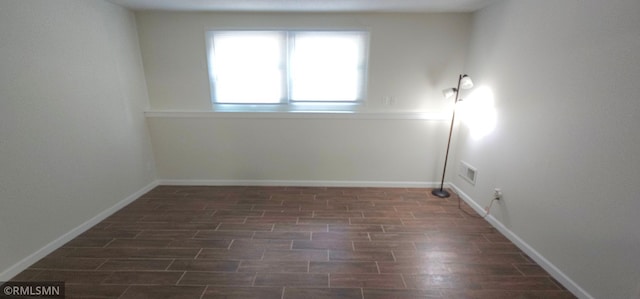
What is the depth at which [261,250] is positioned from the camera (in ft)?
7.09

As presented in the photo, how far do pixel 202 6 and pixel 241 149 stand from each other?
5.62 ft

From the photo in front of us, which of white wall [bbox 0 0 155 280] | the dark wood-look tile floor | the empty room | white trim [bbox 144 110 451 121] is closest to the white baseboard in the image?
the empty room

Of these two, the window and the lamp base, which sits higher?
the window

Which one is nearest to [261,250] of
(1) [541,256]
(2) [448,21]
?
(1) [541,256]

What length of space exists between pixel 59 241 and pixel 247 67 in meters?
2.48

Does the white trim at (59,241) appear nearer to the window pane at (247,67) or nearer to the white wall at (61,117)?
the white wall at (61,117)

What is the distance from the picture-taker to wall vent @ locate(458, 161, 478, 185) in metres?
2.91

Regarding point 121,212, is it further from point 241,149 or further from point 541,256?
point 541,256

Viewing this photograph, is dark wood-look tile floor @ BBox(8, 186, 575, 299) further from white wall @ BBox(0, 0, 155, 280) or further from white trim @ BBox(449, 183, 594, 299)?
white wall @ BBox(0, 0, 155, 280)

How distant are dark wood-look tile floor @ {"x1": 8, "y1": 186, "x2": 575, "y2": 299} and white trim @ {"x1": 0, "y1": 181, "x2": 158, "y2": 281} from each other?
0.05m

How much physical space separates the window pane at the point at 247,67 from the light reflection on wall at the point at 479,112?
230cm

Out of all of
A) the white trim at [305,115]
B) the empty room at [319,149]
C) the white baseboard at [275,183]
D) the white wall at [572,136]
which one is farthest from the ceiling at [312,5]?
the white baseboard at [275,183]

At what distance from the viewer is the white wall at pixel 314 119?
3.01 meters

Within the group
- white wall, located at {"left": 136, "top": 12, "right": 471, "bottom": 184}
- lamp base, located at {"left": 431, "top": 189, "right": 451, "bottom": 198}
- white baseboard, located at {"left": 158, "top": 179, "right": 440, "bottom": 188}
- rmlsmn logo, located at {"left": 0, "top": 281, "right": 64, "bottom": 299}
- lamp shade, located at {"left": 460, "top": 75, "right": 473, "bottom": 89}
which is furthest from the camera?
white baseboard, located at {"left": 158, "top": 179, "right": 440, "bottom": 188}
